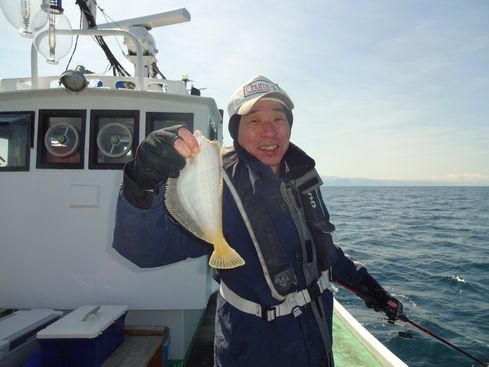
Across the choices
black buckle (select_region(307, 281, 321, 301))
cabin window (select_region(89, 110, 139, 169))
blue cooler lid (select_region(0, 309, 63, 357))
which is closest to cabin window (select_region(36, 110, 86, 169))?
cabin window (select_region(89, 110, 139, 169))

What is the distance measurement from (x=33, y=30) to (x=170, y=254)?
13.7ft

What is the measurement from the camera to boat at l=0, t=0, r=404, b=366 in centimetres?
464

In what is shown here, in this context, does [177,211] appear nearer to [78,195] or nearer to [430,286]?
[78,195]

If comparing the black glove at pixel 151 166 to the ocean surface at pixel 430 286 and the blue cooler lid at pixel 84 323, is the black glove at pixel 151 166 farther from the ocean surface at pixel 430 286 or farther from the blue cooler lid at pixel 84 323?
the ocean surface at pixel 430 286

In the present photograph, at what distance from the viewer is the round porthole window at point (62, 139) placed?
4.75 m

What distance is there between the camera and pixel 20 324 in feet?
12.6

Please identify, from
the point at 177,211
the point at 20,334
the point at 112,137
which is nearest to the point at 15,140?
the point at 112,137

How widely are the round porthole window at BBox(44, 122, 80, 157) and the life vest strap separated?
3574 millimetres

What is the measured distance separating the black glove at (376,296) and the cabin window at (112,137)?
11.3ft

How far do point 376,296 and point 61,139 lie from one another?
457 cm

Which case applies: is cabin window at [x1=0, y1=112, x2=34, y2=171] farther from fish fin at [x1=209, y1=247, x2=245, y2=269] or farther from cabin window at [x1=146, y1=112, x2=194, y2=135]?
fish fin at [x1=209, y1=247, x2=245, y2=269]

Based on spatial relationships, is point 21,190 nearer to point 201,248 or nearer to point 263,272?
point 201,248

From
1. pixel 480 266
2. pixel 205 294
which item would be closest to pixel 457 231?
pixel 480 266

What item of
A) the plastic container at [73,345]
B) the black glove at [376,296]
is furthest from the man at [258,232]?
the plastic container at [73,345]
